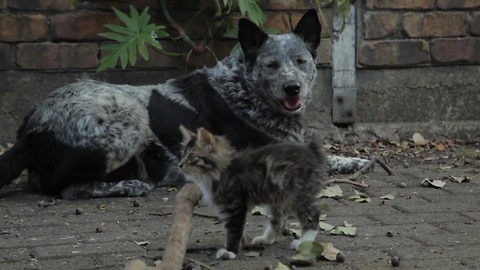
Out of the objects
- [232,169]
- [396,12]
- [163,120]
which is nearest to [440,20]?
[396,12]

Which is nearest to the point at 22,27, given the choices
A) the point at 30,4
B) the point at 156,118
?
the point at 30,4

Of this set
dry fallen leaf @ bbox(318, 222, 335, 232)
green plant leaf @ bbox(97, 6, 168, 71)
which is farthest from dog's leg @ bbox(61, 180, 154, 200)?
dry fallen leaf @ bbox(318, 222, 335, 232)

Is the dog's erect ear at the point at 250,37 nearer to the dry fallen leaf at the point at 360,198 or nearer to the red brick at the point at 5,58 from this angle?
the dry fallen leaf at the point at 360,198

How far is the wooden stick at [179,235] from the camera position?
3.26 meters

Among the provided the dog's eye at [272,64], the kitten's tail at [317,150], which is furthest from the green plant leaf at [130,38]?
the kitten's tail at [317,150]

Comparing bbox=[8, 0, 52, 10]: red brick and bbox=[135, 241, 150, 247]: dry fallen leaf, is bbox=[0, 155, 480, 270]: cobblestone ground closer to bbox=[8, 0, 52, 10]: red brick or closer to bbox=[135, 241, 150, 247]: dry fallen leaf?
bbox=[135, 241, 150, 247]: dry fallen leaf

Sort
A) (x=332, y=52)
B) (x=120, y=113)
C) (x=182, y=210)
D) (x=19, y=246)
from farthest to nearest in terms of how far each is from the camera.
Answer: (x=332, y=52), (x=120, y=113), (x=19, y=246), (x=182, y=210)

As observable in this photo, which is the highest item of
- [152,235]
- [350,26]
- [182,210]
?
[350,26]

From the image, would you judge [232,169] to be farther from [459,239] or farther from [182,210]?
[459,239]

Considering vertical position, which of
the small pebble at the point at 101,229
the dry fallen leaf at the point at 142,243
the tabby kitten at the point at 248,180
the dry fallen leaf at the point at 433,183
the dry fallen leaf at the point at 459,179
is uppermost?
the tabby kitten at the point at 248,180

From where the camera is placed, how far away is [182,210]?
11.7 ft

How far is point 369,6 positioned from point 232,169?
12.1ft

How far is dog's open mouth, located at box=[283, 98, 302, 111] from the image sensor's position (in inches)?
224

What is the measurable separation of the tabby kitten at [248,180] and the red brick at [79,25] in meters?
2.99
